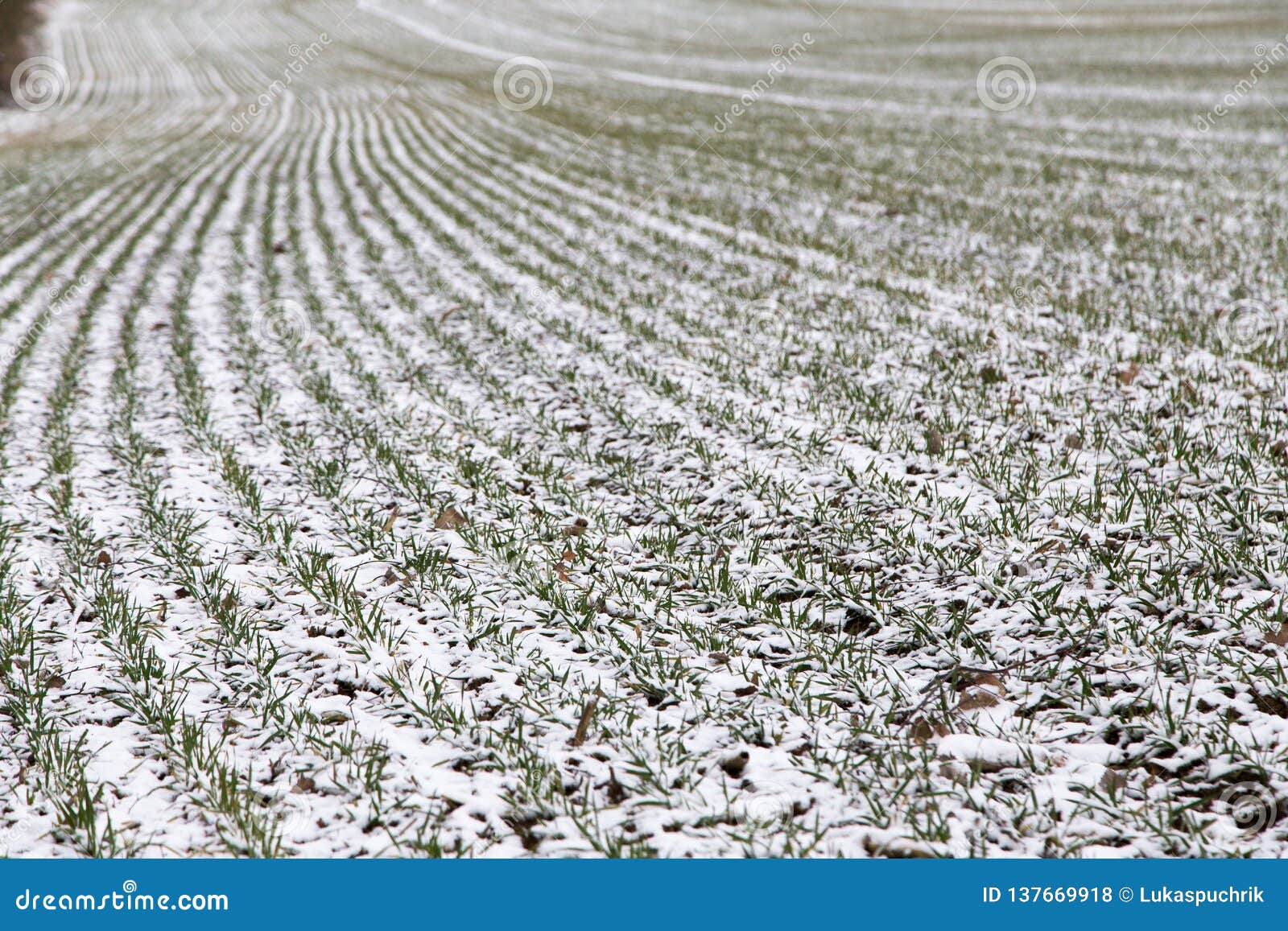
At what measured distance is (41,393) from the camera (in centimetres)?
707

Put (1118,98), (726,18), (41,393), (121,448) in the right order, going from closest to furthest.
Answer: (121,448), (41,393), (1118,98), (726,18)

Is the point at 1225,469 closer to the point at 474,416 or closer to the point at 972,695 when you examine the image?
the point at 972,695

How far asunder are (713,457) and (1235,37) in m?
28.9

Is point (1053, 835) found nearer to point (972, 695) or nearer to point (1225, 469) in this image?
point (972, 695)

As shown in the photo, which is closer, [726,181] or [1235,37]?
[726,181]

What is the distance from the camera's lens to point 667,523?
4.70 meters

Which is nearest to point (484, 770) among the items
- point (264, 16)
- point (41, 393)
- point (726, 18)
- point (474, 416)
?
point (474, 416)

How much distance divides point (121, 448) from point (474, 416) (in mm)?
2206

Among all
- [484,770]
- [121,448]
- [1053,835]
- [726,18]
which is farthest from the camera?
[726,18]

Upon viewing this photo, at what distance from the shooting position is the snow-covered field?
301cm

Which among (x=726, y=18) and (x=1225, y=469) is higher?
(x=726, y=18)

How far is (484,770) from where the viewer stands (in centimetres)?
316

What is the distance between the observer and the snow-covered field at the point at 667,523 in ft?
9.86
